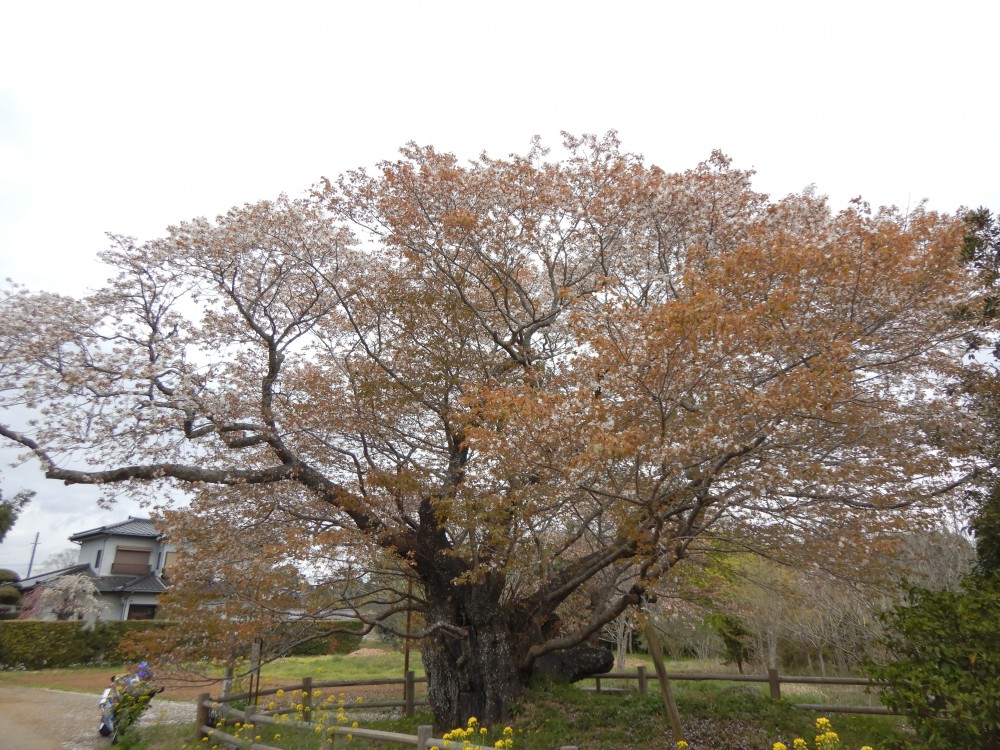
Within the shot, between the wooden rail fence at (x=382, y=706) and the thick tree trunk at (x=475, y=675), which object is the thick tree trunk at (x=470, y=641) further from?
the wooden rail fence at (x=382, y=706)

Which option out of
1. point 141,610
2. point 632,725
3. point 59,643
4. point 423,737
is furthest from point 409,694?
point 141,610

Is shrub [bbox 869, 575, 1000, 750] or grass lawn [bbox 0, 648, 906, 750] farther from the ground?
shrub [bbox 869, 575, 1000, 750]

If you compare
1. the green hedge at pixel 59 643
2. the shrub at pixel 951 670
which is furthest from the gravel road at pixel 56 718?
the shrub at pixel 951 670

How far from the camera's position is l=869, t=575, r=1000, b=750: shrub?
4.75 meters

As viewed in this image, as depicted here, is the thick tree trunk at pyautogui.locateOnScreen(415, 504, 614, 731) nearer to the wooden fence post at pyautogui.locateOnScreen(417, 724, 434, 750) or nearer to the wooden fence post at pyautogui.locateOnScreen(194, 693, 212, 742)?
the wooden fence post at pyautogui.locateOnScreen(194, 693, 212, 742)

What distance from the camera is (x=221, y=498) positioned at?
32.0 feet

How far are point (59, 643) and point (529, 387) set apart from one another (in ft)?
74.0

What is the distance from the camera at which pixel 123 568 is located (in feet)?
96.3

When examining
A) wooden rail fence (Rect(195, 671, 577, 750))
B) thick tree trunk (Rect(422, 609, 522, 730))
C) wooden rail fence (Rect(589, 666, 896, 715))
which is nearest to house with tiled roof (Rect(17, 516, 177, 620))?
wooden rail fence (Rect(195, 671, 577, 750))

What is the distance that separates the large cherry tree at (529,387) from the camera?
21.2 ft

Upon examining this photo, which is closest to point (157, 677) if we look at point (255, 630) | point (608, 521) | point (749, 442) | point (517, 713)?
point (255, 630)

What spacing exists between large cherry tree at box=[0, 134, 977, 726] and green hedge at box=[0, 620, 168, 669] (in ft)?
49.1

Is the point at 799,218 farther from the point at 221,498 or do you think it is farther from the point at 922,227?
the point at 221,498

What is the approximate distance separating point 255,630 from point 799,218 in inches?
377
